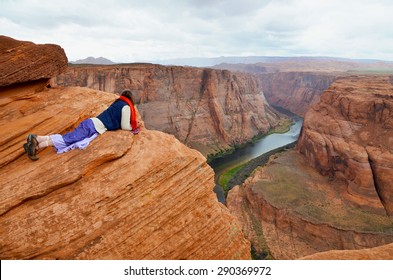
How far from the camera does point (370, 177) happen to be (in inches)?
1405

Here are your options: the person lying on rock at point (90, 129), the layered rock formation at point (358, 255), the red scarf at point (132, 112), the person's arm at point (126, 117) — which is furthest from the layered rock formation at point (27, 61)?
the layered rock formation at point (358, 255)

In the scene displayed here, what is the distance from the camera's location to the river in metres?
57.8

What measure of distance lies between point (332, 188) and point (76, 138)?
3808cm

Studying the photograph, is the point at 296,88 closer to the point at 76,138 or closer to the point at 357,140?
the point at 357,140

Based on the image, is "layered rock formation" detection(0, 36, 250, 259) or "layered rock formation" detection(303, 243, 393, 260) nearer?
"layered rock formation" detection(0, 36, 250, 259)

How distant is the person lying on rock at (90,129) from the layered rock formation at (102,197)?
249 millimetres

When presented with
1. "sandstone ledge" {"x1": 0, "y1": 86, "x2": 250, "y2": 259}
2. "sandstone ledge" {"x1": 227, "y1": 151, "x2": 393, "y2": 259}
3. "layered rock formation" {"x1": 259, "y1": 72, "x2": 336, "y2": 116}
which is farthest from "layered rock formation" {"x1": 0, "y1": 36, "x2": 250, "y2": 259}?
"layered rock formation" {"x1": 259, "y1": 72, "x2": 336, "y2": 116}

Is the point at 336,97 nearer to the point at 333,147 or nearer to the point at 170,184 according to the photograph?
the point at 333,147

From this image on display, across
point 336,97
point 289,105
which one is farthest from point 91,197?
point 289,105

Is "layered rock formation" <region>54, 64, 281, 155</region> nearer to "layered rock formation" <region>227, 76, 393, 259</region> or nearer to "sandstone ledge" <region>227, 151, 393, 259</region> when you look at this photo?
"layered rock formation" <region>227, 76, 393, 259</region>

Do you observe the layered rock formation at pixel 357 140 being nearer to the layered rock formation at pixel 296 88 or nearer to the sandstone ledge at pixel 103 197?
the sandstone ledge at pixel 103 197

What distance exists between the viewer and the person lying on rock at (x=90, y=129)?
350 inches

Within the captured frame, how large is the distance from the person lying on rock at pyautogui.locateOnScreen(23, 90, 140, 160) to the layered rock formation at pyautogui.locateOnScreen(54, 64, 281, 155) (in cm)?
4966

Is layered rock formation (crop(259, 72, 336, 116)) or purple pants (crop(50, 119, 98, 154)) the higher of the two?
purple pants (crop(50, 119, 98, 154))
